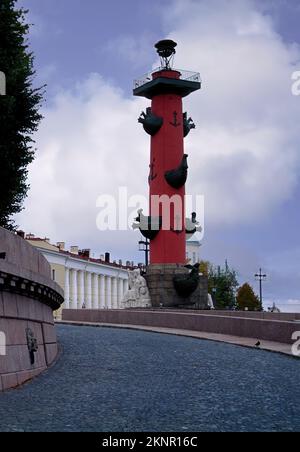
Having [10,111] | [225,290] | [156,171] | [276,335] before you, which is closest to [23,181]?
[10,111]

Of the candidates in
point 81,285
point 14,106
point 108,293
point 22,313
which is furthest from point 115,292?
point 22,313

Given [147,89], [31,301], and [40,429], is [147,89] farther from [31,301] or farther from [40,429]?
[40,429]

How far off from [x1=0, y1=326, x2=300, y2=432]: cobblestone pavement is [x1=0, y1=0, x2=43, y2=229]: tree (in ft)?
20.3

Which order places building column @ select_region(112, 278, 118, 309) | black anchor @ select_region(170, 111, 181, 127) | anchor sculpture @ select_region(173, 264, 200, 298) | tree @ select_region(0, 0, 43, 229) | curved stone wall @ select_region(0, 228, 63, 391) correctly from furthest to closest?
building column @ select_region(112, 278, 118, 309) → black anchor @ select_region(170, 111, 181, 127) → anchor sculpture @ select_region(173, 264, 200, 298) → tree @ select_region(0, 0, 43, 229) → curved stone wall @ select_region(0, 228, 63, 391)

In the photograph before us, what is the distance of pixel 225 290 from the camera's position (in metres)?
76.0

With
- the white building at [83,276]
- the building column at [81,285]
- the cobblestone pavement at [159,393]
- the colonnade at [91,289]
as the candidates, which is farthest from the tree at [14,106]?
the building column at [81,285]

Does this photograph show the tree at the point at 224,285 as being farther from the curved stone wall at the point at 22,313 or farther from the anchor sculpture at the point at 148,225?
the curved stone wall at the point at 22,313

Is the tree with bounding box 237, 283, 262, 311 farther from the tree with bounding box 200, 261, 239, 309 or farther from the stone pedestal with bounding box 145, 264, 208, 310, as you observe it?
the stone pedestal with bounding box 145, 264, 208, 310

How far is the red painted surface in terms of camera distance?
3744cm

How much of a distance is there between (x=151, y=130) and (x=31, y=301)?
25.9 meters

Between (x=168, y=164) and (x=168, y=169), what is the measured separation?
0.96ft

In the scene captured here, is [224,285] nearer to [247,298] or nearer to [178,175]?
[247,298]

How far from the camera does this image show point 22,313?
12188 millimetres

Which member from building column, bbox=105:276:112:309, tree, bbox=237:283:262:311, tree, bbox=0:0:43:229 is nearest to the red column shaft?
tree, bbox=0:0:43:229
